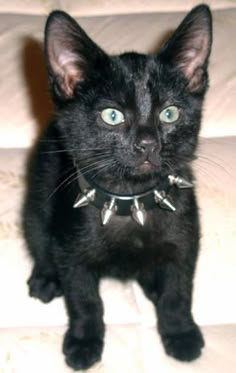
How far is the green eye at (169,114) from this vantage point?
3.89ft

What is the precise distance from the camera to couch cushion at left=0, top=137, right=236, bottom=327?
1366 mm

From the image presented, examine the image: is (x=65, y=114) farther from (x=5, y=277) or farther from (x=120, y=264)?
(x=5, y=277)

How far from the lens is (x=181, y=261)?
4.28 ft

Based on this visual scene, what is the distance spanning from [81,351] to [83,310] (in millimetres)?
90

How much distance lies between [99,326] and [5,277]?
280 millimetres

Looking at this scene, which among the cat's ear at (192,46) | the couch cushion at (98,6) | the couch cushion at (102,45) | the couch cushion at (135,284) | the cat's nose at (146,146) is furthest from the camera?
the couch cushion at (98,6)

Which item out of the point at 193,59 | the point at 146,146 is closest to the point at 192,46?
the point at 193,59

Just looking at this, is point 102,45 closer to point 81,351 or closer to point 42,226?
point 42,226

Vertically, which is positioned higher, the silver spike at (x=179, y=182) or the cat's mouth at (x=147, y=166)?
the cat's mouth at (x=147, y=166)

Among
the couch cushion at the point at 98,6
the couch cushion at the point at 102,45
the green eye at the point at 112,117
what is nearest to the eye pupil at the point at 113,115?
the green eye at the point at 112,117

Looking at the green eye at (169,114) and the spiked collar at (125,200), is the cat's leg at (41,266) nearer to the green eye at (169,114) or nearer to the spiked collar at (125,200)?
the spiked collar at (125,200)

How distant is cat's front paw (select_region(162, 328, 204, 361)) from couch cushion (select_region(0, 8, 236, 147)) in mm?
729

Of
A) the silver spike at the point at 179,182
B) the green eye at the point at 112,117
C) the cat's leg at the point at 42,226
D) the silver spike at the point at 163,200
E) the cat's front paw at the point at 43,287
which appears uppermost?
the green eye at the point at 112,117

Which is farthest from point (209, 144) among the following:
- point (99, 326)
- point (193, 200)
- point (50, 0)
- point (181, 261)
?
point (50, 0)
